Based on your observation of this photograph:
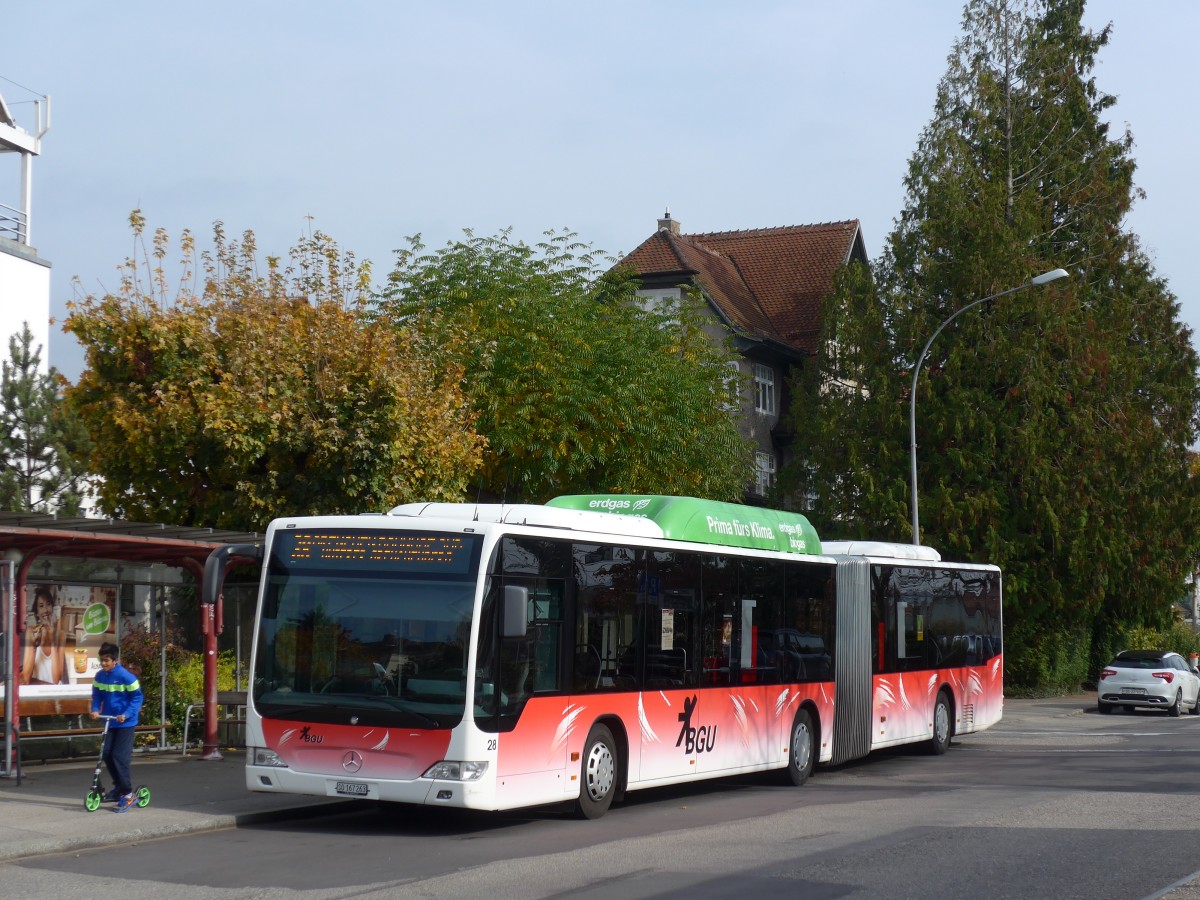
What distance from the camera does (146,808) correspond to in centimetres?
1380

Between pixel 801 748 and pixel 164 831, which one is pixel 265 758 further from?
pixel 801 748

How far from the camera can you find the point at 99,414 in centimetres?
2300

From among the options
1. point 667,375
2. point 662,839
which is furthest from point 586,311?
point 662,839

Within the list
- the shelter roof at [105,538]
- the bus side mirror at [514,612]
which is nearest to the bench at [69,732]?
the shelter roof at [105,538]

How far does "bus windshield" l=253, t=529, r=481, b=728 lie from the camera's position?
12477 millimetres

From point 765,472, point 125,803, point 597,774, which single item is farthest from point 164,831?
point 765,472

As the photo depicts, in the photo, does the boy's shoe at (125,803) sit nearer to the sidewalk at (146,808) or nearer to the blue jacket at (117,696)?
the sidewalk at (146,808)

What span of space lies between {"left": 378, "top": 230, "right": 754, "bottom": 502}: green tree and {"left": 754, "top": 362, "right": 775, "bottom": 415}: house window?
12.6m

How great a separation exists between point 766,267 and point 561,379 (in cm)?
2311

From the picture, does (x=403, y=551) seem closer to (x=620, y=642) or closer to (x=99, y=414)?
(x=620, y=642)

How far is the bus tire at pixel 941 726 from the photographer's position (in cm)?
2277

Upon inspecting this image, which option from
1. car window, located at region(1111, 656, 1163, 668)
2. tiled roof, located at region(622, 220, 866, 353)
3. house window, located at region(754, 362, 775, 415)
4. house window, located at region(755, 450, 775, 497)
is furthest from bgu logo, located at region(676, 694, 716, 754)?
house window, located at region(754, 362, 775, 415)

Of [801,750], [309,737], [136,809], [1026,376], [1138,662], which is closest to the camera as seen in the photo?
[309,737]

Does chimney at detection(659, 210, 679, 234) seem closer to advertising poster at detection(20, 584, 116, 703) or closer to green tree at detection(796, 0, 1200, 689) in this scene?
green tree at detection(796, 0, 1200, 689)
